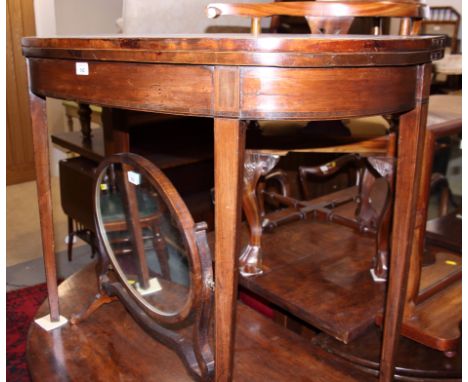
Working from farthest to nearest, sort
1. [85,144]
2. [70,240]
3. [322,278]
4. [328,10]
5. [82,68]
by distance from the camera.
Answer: [70,240] → [85,144] → [322,278] → [328,10] → [82,68]

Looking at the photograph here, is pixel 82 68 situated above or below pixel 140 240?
above

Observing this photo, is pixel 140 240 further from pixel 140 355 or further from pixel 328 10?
pixel 328 10

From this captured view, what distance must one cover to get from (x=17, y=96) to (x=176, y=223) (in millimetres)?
2933

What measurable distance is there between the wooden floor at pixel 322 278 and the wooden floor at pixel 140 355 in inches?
2.9

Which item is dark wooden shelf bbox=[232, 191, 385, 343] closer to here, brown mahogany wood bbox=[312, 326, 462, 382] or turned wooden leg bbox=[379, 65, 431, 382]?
brown mahogany wood bbox=[312, 326, 462, 382]

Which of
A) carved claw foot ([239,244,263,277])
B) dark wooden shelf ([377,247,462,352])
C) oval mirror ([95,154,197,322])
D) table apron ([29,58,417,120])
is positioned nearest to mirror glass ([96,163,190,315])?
oval mirror ([95,154,197,322])

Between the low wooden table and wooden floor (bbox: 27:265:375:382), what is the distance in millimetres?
288

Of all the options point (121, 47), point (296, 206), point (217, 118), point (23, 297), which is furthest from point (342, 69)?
point (23, 297)

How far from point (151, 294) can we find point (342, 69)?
2.53 feet

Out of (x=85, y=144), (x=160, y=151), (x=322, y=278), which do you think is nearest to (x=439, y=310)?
(x=322, y=278)

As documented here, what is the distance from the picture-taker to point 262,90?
0.67 meters

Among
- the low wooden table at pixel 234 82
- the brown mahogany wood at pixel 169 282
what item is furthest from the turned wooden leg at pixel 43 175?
the low wooden table at pixel 234 82

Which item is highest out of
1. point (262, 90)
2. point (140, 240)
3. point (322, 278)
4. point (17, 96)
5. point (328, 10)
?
point (328, 10)

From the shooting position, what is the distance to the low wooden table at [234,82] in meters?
0.66
